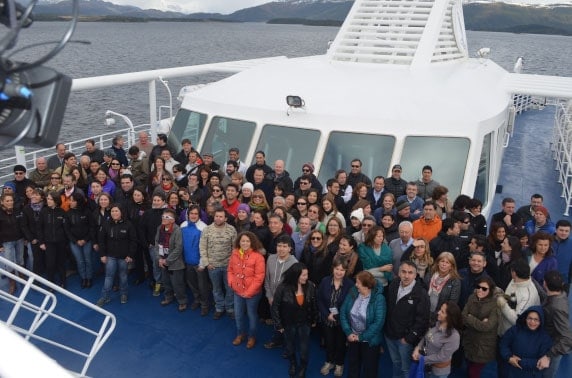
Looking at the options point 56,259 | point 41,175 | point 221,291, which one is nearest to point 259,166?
point 221,291

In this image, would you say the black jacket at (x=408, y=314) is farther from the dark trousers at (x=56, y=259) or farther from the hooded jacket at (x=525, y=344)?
the dark trousers at (x=56, y=259)

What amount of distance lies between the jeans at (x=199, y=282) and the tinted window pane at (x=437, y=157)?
3.05 meters

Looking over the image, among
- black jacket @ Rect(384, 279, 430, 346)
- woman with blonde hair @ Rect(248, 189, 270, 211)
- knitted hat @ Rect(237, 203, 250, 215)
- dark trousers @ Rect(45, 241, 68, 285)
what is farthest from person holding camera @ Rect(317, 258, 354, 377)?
dark trousers @ Rect(45, 241, 68, 285)

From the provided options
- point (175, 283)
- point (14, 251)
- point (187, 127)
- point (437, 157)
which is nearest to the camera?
point (175, 283)

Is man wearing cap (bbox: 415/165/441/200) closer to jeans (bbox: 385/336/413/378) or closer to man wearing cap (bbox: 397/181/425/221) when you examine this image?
man wearing cap (bbox: 397/181/425/221)

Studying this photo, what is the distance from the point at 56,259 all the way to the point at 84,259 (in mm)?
346

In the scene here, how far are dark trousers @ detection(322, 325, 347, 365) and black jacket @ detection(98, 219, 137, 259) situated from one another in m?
2.54

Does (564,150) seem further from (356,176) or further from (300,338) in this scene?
(300,338)

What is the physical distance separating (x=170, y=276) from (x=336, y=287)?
91.6 inches

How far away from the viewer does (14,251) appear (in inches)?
263

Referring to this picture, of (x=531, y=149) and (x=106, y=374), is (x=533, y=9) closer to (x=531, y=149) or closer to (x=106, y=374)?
(x=531, y=149)

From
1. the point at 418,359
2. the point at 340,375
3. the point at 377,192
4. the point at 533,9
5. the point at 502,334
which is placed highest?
the point at 533,9

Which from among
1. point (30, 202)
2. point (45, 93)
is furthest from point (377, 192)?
point (45, 93)

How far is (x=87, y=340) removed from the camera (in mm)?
5770
